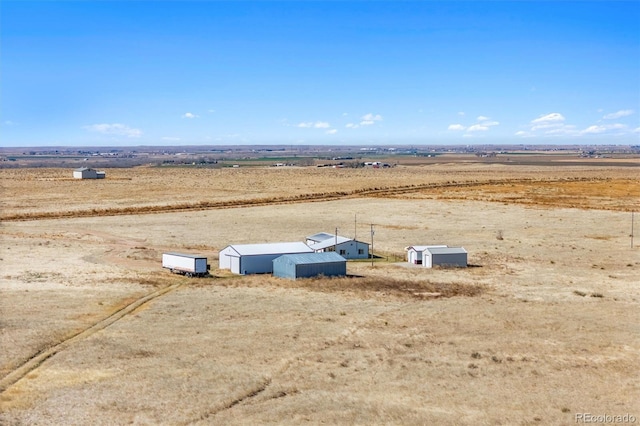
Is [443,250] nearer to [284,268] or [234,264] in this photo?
[284,268]

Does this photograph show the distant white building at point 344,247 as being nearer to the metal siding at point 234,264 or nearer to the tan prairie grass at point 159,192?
the metal siding at point 234,264

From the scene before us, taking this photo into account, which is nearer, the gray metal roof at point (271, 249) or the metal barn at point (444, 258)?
the gray metal roof at point (271, 249)

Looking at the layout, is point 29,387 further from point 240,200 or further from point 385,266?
point 240,200

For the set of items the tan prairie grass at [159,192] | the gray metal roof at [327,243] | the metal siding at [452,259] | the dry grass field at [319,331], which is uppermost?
the tan prairie grass at [159,192]

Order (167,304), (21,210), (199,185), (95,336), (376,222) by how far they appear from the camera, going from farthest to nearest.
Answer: (199,185)
(21,210)
(376,222)
(167,304)
(95,336)

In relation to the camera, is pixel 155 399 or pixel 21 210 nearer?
pixel 155 399

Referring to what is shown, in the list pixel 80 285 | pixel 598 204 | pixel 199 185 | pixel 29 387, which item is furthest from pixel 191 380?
pixel 199 185

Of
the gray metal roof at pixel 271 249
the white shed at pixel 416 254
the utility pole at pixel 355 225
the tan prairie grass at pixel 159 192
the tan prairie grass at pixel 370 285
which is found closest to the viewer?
the tan prairie grass at pixel 370 285

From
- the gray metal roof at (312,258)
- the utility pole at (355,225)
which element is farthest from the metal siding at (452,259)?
the utility pole at (355,225)
